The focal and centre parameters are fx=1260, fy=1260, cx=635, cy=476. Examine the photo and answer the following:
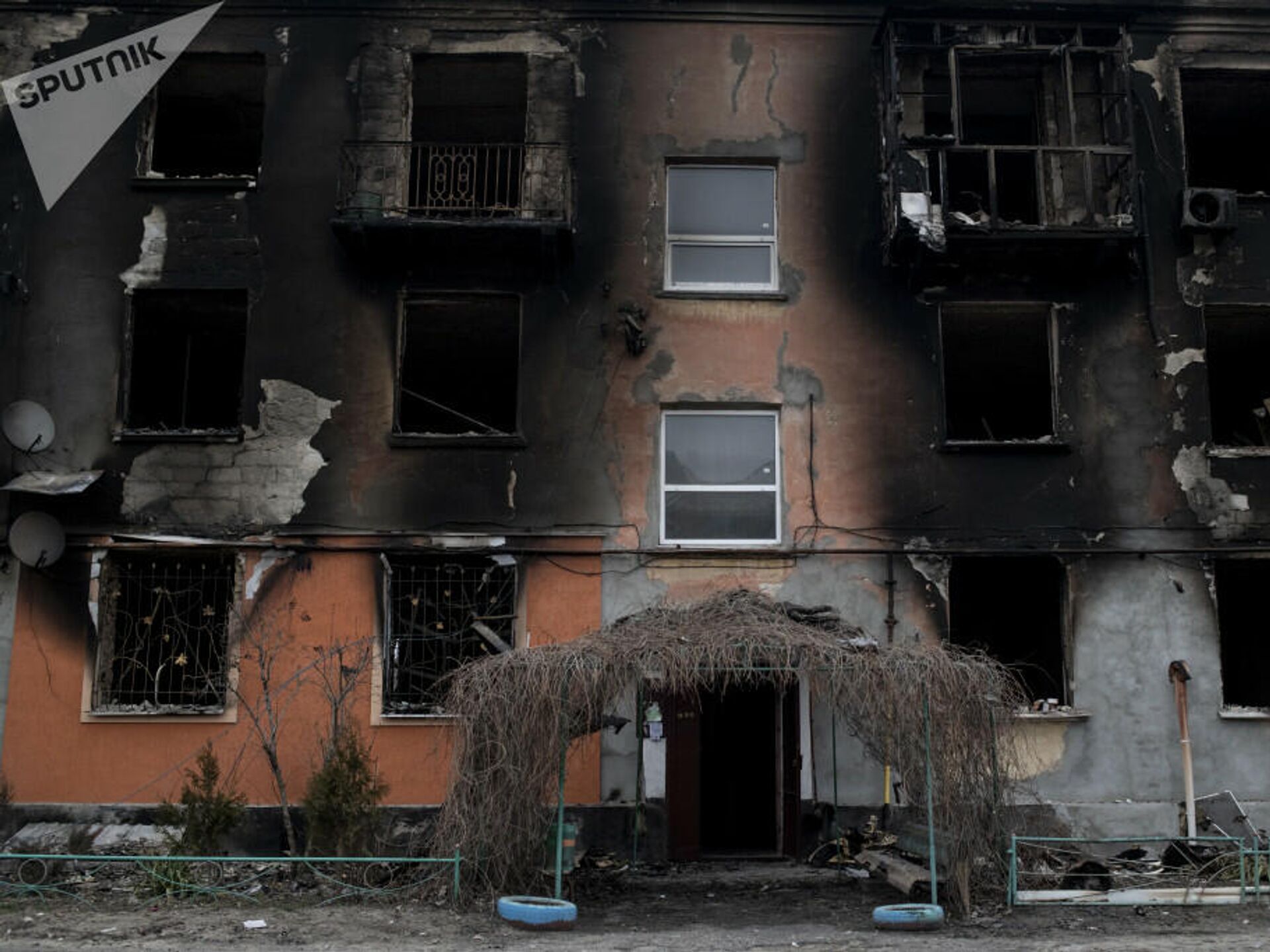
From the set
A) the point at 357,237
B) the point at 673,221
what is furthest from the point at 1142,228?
the point at 357,237

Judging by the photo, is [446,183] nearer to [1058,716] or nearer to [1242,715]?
[1058,716]

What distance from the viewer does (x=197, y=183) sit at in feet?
49.4

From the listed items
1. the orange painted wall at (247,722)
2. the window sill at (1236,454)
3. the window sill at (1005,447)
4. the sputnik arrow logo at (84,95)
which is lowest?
the orange painted wall at (247,722)

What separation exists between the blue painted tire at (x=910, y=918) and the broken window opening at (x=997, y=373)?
6.00m

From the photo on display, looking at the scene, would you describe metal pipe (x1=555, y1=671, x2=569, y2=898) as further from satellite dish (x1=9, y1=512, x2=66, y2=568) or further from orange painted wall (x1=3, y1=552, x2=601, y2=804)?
satellite dish (x1=9, y1=512, x2=66, y2=568)

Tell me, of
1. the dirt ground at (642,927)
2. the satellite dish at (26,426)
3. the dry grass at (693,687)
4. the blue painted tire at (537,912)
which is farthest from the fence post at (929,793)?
the satellite dish at (26,426)

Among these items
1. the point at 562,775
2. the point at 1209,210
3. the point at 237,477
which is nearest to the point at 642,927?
the point at 562,775

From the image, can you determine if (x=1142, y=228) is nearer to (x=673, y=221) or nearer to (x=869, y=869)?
(x=673, y=221)

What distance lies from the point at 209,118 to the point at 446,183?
12.2ft

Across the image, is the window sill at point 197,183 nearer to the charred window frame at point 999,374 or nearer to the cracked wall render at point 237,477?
the cracked wall render at point 237,477

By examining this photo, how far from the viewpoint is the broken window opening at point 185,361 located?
15062 millimetres

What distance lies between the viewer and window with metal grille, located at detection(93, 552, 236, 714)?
46.7ft

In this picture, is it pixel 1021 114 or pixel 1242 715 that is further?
pixel 1021 114

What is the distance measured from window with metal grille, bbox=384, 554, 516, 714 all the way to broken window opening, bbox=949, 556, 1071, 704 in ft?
17.2
